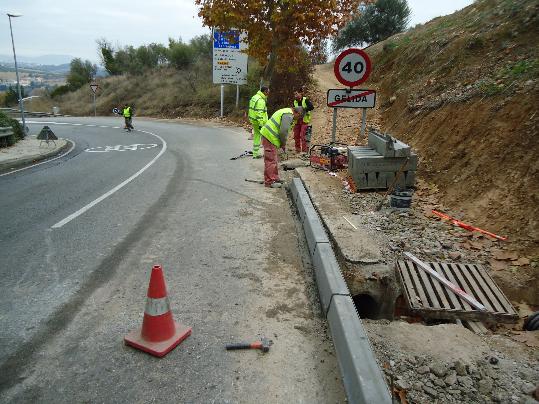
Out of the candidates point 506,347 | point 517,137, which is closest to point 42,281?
point 506,347

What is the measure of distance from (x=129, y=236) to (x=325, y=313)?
3.09m

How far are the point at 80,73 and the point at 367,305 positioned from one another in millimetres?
61264

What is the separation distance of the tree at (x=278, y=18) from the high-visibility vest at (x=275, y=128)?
11004mm

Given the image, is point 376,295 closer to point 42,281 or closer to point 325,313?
point 325,313

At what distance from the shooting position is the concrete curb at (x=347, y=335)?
7.89 ft

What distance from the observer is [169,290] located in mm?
3955

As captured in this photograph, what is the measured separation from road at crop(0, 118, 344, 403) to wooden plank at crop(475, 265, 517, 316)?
1.89 metres

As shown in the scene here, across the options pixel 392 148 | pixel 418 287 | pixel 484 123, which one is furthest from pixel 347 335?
pixel 484 123

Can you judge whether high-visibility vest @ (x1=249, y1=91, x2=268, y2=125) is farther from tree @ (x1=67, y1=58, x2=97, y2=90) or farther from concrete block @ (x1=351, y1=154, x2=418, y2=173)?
tree @ (x1=67, y1=58, x2=97, y2=90)

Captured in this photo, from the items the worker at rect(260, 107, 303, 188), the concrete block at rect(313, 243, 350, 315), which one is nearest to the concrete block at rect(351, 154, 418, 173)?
the worker at rect(260, 107, 303, 188)

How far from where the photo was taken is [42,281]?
13.5 feet

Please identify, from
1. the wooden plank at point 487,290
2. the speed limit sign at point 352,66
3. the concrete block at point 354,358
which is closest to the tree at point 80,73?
the speed limit sign at point 352,66

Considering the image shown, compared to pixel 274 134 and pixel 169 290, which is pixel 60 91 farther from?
pixel 169 290

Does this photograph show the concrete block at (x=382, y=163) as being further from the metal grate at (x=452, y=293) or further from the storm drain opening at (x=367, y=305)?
the storm drain opening at (x=367, y=305)
